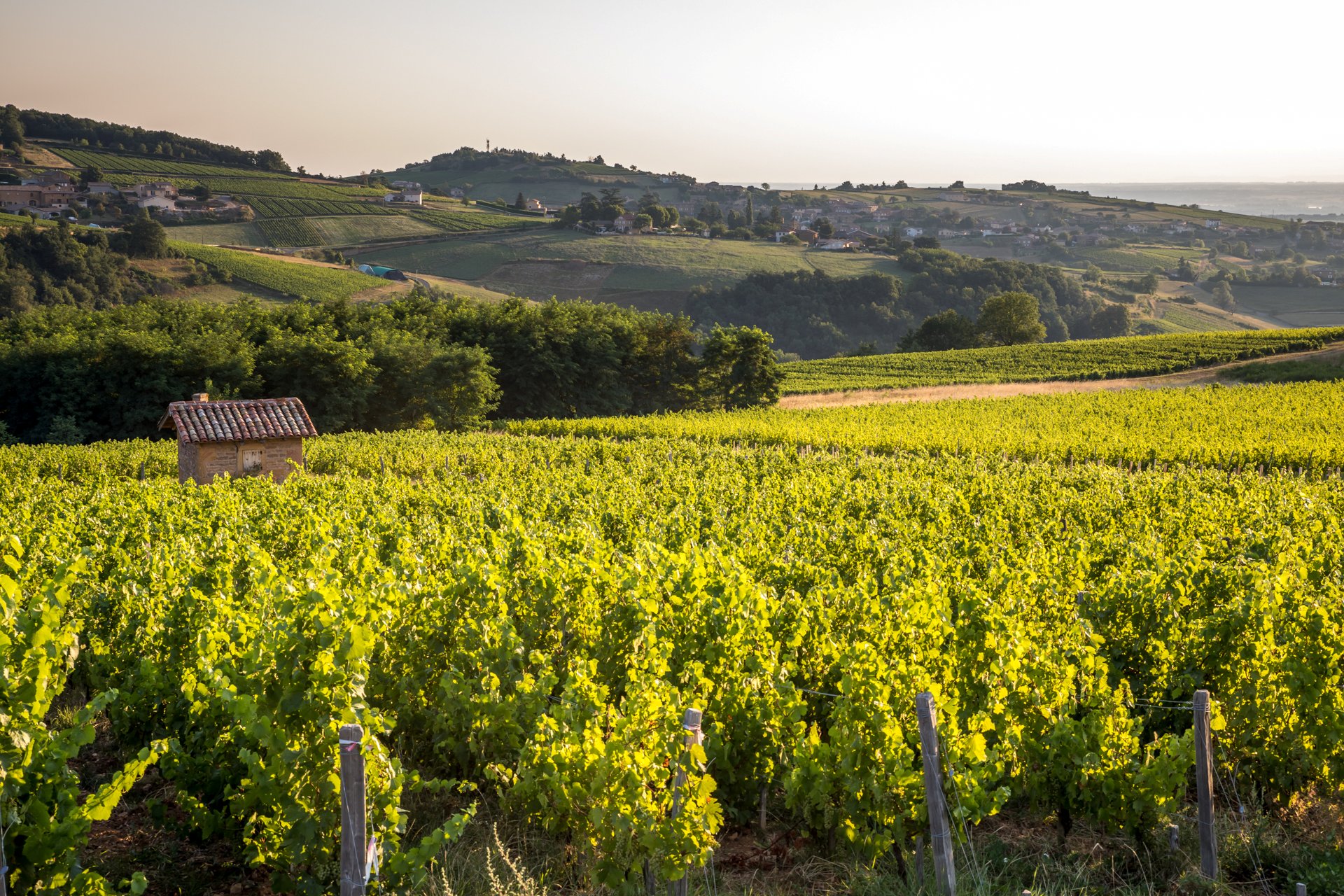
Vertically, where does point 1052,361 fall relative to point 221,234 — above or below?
below

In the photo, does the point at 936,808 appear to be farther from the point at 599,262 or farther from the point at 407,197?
the point at 407,197

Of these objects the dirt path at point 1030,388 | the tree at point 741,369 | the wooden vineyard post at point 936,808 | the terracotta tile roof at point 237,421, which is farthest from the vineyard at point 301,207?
the wooden vineyard post at point 936,808

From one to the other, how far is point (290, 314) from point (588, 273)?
2310 inches

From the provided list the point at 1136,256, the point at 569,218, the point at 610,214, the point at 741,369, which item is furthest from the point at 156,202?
the point at 1136,256

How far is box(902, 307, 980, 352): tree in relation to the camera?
76.1 m

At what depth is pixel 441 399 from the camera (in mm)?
42875

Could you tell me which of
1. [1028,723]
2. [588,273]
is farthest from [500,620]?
[588,273]

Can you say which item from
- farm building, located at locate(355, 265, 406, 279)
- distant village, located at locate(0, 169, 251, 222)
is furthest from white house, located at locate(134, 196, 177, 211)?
farm building, located at locate(355, 265, 406, 279)

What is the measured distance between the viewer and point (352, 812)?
4.42m

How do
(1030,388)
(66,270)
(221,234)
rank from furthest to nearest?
(221,234), (66,270), (1030,388)

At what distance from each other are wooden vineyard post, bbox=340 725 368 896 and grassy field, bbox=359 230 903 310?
9072cm

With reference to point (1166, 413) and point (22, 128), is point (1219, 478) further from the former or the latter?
point (22, 128)

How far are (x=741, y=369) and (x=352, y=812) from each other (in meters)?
43.9

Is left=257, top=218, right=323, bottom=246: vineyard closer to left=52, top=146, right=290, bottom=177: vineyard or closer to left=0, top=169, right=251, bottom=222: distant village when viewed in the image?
left=0, top=169, right=251, bottom=222: distant village
